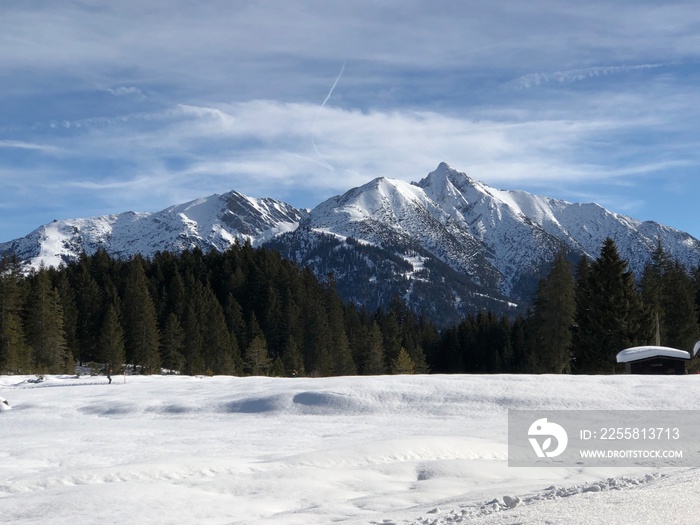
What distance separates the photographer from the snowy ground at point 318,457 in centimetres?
975

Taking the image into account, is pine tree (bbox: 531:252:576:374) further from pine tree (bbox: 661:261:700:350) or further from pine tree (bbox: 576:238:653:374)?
pine tree (bbox: 661:261:700:350)

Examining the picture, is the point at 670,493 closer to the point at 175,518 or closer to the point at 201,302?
the point at 175,518

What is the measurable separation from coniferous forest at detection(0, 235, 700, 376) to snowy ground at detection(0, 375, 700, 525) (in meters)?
20.3

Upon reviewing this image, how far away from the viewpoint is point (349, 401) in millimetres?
23234

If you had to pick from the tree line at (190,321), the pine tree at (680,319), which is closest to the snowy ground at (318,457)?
the tree line at (190,321)

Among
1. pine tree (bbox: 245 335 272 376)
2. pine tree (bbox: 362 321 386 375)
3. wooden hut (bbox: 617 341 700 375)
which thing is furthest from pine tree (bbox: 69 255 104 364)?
wooden hut (bbox: 617 341 700 375)

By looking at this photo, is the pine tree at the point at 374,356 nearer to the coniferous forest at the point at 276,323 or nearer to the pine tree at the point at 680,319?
the coniferous forest at the point at 276,323

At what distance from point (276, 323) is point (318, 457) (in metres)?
68.1

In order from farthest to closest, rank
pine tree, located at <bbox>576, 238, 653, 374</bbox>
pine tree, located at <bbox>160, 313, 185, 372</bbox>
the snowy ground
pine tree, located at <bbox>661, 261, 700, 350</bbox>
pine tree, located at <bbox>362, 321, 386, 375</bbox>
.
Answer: pine tree, located at <bbox>362, 321, 386, 375</bbox>, pine tree, located at <bbox>160, 313, 185, 372</bbox>, pine tree, located at <bbox>661, 261, 700, 350</bbox>, pine tree, located at <bbox>576, 238, 653, 374</bbox>, the snowy ground

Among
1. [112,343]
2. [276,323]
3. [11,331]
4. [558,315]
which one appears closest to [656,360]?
[558,315]

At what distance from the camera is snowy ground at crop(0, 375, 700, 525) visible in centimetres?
975

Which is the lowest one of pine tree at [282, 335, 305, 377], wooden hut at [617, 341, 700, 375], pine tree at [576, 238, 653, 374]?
pine tree at [282, 335, 305, 377]

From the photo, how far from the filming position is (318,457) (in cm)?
1450

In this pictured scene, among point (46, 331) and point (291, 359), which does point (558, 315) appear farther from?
point (46, 331)
